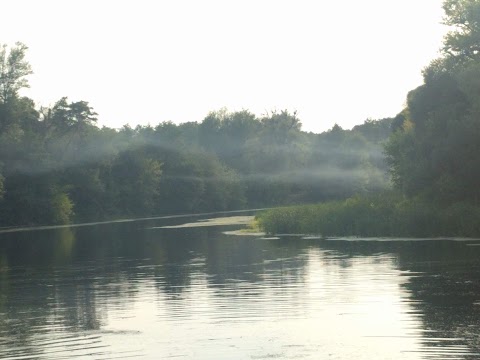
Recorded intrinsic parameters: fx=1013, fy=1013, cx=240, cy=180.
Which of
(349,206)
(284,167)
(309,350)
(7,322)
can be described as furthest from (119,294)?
(284,167)

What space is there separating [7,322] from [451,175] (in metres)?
37.3

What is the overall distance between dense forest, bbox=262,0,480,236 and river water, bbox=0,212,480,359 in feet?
13.8

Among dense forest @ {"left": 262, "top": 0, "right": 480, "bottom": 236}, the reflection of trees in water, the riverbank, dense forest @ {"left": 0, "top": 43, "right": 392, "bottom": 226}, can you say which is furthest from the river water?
dense forest @ {"left": 0, "top": 43, "right": 392, "bottom": 226}

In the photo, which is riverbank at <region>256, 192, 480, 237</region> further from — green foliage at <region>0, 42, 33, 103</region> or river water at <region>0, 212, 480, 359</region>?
green foliage at <region>0, 42, 33, 103</region>

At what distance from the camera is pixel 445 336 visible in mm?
20406

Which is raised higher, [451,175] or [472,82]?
[472,82]

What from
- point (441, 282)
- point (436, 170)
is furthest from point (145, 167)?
point (441, 282)

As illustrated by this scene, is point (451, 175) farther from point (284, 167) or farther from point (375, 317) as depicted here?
point (284, 167)

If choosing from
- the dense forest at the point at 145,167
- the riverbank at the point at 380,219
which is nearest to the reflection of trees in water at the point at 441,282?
the riverbank at the point at 380,219

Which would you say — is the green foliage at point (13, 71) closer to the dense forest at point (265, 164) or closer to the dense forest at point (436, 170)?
the dense forest at point (265, 164)

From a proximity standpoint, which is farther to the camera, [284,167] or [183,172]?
[284,167]

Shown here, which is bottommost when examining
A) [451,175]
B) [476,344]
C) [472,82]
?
[476,344]

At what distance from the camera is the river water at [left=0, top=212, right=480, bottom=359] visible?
2020 centimetres

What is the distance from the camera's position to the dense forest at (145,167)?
107 m
